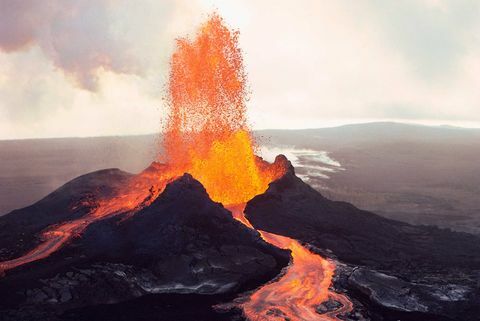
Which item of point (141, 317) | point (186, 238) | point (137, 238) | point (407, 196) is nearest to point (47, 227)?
point (137, 238)

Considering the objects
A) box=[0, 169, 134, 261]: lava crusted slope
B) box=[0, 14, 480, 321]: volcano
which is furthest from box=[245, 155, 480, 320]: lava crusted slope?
box=[0, 169, 134, 261]: lava crusted slope

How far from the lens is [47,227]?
43625 mm

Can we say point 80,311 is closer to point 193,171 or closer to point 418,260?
point 193,171

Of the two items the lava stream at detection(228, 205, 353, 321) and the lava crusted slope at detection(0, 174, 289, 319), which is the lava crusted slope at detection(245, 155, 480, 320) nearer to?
the lava stream at detection(228, 205, 353, 321)

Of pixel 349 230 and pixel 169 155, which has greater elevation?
pixel 169 155

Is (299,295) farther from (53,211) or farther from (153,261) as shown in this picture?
(53,211)

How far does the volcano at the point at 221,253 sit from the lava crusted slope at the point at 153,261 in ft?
0.27

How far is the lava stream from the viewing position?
27627 millimetres

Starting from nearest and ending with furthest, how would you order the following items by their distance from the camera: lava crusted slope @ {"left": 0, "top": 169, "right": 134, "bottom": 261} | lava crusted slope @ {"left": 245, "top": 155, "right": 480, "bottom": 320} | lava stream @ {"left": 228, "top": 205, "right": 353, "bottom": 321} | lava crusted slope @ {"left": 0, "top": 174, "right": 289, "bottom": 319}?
lava stream @ {"left": 228, "top": 205, "right": 353, "bottom": 321} → lava crusted slope @ {"left": 0, "top": 174, "right": 289, "bottom": 319} → lava crusted slope @ {"left": 245, "top": 155, "right": 480, "bottom": 320} → lava crusted slope @ {"left": 0, "top": 169, "right": 134, "bottom": 261}

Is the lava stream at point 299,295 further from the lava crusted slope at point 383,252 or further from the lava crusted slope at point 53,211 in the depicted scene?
the lava crusted slope at point 53,211

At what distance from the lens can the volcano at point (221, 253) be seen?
29062 mm

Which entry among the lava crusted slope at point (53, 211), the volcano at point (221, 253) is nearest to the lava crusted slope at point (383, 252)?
the volcano at point (221, 253)

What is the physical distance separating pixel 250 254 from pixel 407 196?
102 metres

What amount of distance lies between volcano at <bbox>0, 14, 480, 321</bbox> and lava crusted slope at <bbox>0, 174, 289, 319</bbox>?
84mm
